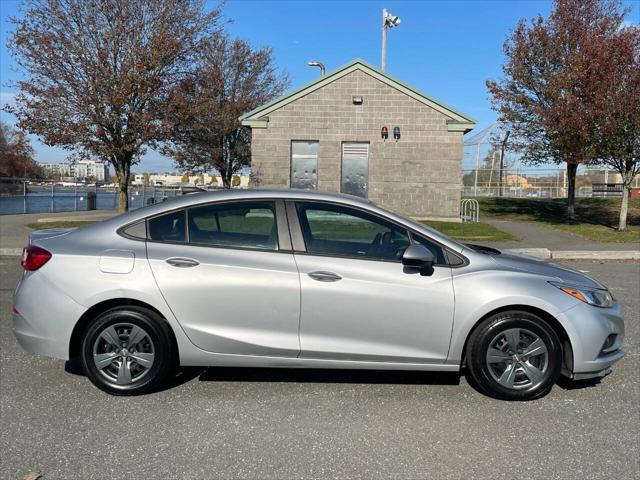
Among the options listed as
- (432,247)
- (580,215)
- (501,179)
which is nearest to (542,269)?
(432,247)

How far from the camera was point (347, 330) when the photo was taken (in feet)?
13.2

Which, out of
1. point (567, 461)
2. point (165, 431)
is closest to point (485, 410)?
point (567, 461)

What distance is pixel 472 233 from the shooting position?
16047mm

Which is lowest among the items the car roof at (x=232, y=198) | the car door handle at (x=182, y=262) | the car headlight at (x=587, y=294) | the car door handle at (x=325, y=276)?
the car headlight at (x=587, y=294)

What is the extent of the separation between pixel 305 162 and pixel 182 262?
16.1 metres

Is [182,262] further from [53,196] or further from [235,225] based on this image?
[53,196]

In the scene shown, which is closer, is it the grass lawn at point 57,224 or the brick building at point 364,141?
the grass lawn at point 57,224

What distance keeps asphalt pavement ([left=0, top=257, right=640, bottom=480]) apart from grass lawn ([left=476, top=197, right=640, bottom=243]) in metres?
13.5

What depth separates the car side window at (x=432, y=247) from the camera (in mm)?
4129

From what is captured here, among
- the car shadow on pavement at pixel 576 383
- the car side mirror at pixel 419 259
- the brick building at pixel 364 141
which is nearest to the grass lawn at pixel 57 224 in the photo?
the brick building at pixel 364 141

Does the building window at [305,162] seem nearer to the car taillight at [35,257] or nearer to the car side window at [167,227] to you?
the car side window at [167,227]

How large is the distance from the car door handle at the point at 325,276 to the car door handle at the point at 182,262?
0.86 meters

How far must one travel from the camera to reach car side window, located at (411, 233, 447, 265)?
13.5 ft

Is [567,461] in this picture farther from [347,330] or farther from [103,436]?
[103,436]
